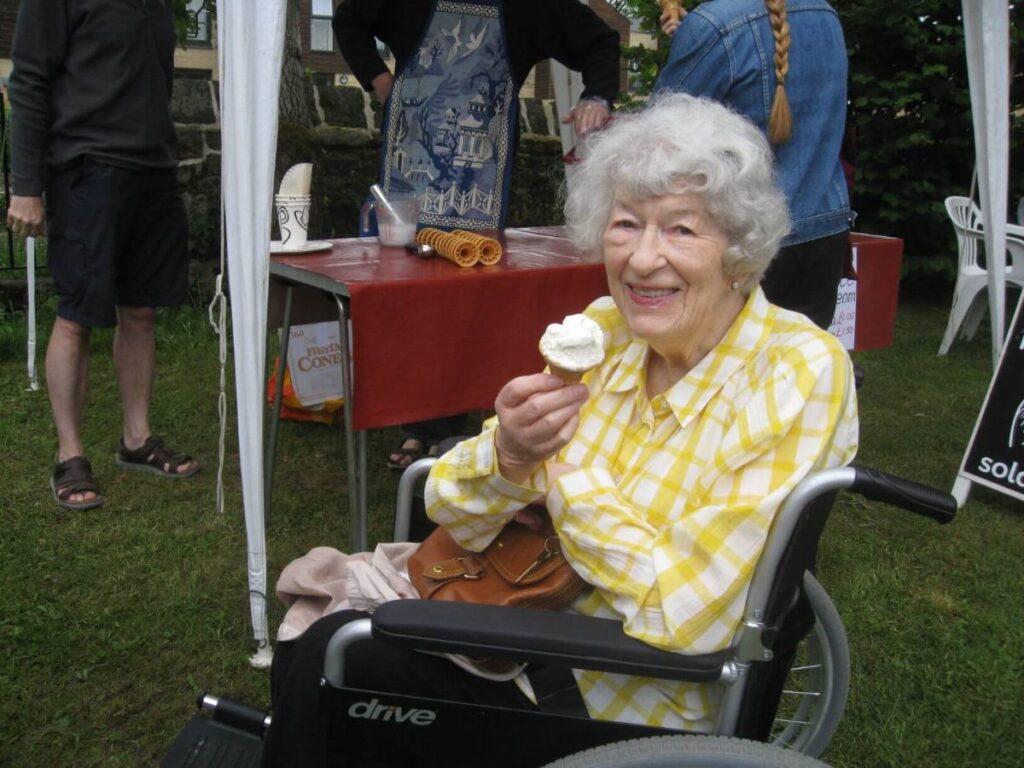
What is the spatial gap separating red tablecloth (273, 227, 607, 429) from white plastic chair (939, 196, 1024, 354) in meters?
3.60

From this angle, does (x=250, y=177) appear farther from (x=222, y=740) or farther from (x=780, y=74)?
(x=780, y=74)

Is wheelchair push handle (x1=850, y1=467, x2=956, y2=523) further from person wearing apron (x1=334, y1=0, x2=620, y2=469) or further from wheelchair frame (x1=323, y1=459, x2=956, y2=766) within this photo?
person wearing apron (x1=334, y1=0, x2=620, y2=469)

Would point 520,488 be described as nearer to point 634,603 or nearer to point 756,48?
point 634,603

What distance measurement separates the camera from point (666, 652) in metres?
1.32

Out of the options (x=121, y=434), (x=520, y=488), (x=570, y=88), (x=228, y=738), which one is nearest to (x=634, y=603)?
(x=520, y=488)

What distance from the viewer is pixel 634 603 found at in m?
1.39

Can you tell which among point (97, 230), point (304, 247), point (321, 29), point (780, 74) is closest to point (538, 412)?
point (780, 74)

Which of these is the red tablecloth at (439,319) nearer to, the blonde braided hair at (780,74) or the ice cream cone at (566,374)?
the blonde braided hair at (780,74)

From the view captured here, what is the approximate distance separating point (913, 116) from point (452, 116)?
4.72m

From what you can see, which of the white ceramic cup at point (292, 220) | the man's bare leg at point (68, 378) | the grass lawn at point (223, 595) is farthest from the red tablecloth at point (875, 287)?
the man's bare leg at point (68, 378)

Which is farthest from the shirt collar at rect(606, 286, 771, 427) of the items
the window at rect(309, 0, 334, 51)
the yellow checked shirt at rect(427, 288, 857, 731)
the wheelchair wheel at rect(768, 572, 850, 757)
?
the window at rect(309, 0, 334, 51)

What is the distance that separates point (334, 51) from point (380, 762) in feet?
69.4

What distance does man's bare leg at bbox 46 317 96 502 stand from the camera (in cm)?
338

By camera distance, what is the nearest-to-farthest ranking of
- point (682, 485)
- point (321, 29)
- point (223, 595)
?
1. point (682, 485)
2. point (223, 595)
3. point (321, 29)
